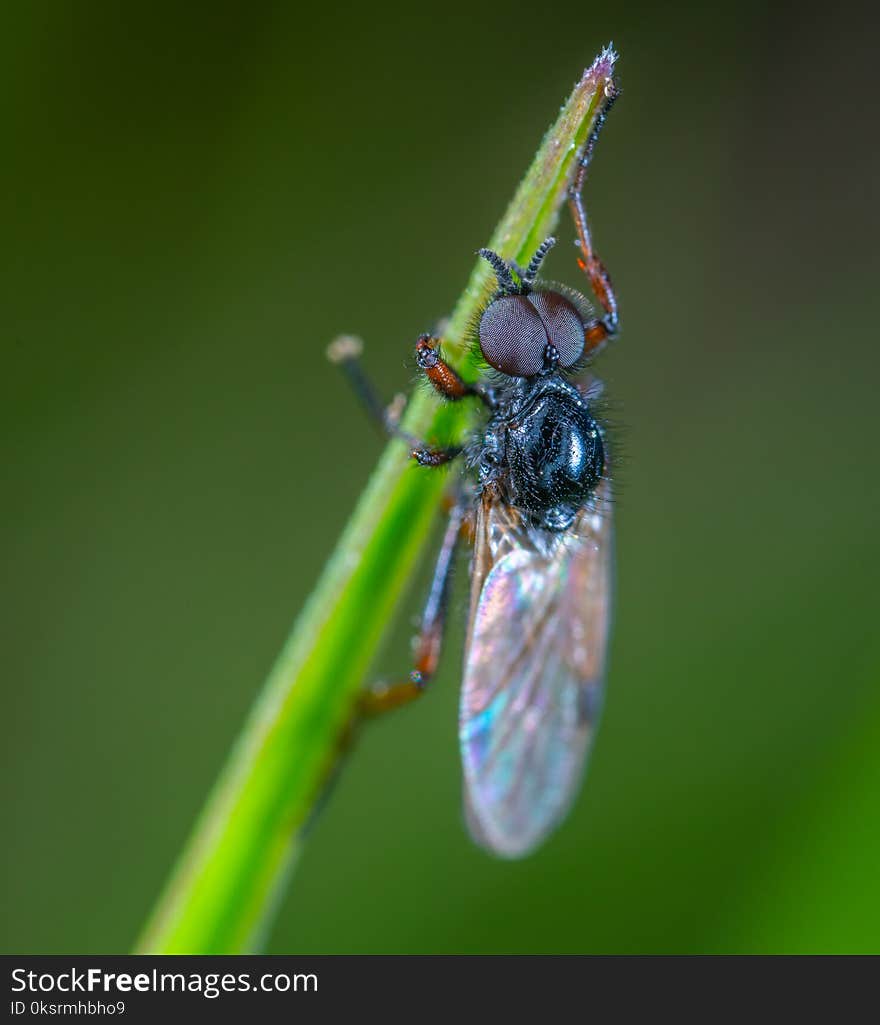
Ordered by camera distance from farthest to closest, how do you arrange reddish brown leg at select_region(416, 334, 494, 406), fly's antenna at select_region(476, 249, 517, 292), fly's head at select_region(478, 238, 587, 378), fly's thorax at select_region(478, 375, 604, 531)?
fly's thorax at select_region(478, 375, 604, 531)
fly's head at select_region(478, 238, 587, 378)
reddish brown leg at select_region(416, 334, 494, 406)
fly's antenna at select_region(476, 249, 517, 292)

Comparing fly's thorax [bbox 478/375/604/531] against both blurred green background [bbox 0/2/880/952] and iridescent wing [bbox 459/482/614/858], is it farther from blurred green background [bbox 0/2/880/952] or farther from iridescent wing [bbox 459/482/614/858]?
blurred green background [bbox 0/2/880/952]

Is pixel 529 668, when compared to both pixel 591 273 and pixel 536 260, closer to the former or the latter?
pixel 591 273

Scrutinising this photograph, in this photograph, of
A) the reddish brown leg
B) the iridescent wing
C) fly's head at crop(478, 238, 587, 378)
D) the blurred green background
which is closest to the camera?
the reddish brown leg

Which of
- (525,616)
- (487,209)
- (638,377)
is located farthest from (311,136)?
(525,616)

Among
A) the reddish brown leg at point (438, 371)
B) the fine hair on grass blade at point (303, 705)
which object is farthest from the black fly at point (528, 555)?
the fine hair on grass blade at point (303, 705)

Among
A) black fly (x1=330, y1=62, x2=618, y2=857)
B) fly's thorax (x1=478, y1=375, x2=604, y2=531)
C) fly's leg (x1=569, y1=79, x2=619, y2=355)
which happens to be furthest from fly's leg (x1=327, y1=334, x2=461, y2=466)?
fly's leg (x1=569, y1=79, x2=619, y2=355)

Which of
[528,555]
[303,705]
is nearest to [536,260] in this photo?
[528,555]

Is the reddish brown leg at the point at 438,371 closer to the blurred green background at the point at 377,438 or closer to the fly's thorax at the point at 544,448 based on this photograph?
the fly's thorax at the point at 544,448
